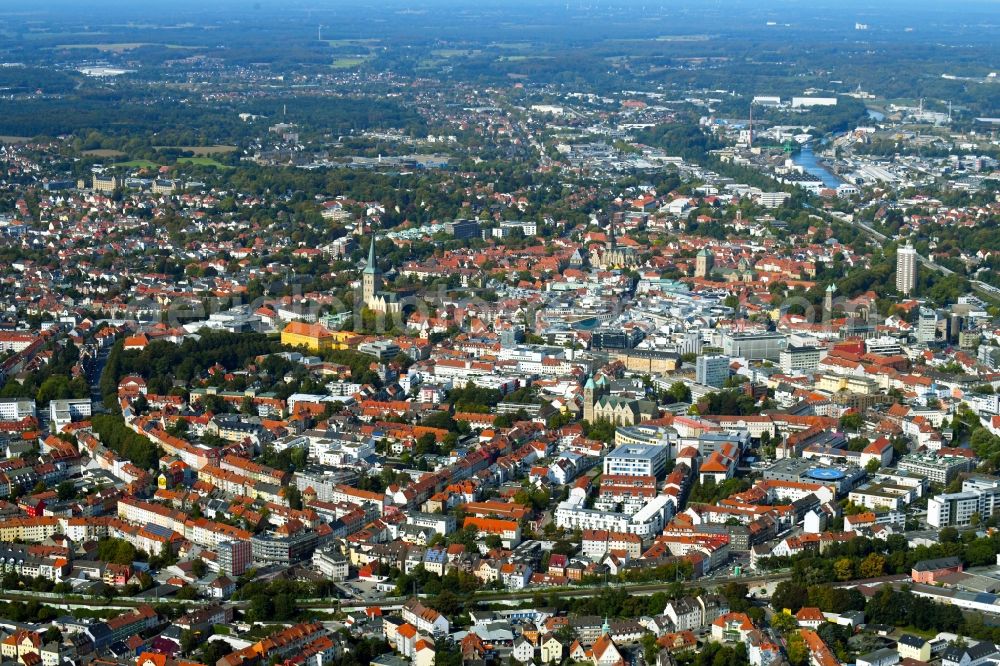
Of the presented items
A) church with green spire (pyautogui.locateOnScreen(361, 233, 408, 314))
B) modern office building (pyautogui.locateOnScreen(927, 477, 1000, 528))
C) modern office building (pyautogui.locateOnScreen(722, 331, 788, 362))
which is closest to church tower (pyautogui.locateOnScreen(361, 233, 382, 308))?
church with green spire (pyautogui.locateOnScreen(361, 233, 408, 314))

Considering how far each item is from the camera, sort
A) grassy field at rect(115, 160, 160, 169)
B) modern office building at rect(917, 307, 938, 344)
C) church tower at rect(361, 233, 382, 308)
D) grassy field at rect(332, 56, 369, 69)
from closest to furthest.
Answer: modern office building at rect(917, 307, 938, 344) < church tower at rect(361, 233, 382, 308) < grassy field at rect(115, 160, 160, 169) < grassy field at rect(332, 56, 369, 69)

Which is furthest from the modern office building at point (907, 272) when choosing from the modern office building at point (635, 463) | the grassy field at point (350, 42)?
the grassy field at point (350, 42)

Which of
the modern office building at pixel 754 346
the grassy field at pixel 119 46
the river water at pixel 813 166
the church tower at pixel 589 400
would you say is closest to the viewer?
the church tower at pixel 589 400

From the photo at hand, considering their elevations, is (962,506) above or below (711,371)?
above

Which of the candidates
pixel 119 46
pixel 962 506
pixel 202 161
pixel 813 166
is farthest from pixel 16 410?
pixel 119 46

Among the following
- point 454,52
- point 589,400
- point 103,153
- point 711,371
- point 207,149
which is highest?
point 589,400

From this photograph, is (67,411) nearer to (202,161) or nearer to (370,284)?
(370,284)

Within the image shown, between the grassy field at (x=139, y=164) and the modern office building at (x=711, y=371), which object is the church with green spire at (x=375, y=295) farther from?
the grassy field at (x=139, y=164)

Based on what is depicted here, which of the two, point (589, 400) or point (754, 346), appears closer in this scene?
point (589, 400)

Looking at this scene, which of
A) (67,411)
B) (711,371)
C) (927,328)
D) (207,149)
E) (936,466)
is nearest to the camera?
(936,466)

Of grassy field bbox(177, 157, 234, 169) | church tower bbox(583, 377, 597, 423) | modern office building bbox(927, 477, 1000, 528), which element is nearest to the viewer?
modern office building bbox(927, 477, 1000, 528)

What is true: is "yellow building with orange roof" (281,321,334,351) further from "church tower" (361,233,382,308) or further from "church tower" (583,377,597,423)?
"church tower" (583,377,597,423)
